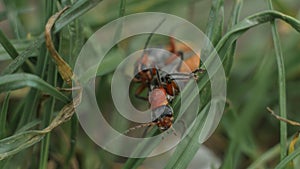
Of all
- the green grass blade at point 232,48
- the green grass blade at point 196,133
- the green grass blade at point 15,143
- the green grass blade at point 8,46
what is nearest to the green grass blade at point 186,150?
the green grass blade at point 196,133

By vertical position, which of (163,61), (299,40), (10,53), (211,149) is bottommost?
(211,149)

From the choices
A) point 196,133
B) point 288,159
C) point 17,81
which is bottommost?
point 288,159

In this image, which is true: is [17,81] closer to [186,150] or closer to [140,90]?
[186,150]

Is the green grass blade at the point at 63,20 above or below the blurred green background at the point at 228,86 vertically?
above

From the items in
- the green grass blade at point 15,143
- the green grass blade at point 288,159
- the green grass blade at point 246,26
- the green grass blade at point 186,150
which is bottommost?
the green grass blade at point 288,159

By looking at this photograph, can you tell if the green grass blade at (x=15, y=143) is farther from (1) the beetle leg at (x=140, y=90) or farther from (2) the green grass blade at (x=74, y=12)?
(1) the beetle leg at (x=140, y=90)

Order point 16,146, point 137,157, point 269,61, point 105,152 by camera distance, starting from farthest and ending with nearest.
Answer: point 269,61 → point 105,152 → point 137,157 → point 16,146

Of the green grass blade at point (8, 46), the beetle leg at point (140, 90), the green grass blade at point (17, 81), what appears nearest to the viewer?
the green grass blade at point (17, 81)

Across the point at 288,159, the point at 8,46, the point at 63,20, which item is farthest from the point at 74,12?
the point at 288,159

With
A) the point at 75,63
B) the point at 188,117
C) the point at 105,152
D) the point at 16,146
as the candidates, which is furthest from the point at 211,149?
the point at 16,146

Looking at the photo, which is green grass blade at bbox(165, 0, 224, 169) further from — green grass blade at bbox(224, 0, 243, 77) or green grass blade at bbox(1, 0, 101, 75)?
green grass blade at bbox(1, 0, 101, 75)

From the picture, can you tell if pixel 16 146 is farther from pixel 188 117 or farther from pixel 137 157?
pixel 188 117
